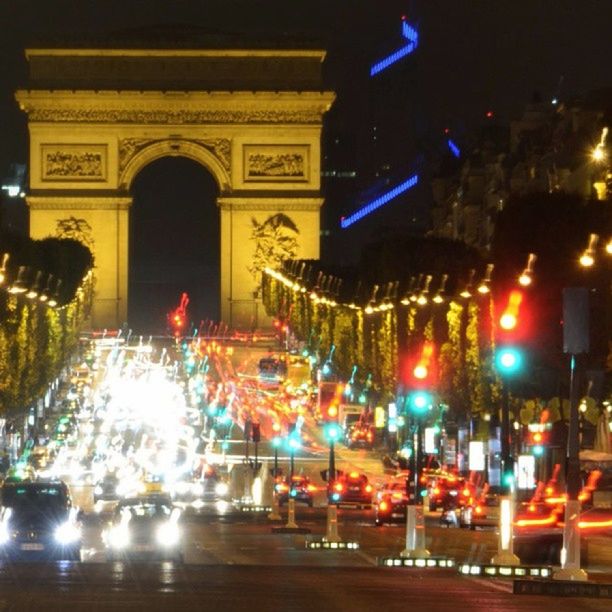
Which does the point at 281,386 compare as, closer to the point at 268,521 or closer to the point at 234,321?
the point at 234,321

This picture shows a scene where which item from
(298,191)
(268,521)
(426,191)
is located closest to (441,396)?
(268,521)

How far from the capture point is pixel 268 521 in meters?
54.0

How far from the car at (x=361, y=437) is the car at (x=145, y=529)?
43110mm

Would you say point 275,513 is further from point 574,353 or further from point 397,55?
point 397,55

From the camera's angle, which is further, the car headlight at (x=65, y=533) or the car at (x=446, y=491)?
the car at (x=446, y=491)

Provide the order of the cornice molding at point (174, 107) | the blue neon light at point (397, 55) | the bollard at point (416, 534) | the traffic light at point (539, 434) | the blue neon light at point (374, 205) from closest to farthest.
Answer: the bollard at point (416, 534), the traffic light at point (539, 434), the cornice molding at point (174, 107), the blue neon light at point (374, 205), the blue neon light at point (397, 55)

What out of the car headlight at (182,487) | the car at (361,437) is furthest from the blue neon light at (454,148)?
the car headlight at (182,487)

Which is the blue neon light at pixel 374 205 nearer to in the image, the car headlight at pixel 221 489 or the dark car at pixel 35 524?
the car headlight at pixel 221 489

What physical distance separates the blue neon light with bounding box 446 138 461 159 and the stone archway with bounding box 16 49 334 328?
2362cm

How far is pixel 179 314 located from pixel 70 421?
163 feet

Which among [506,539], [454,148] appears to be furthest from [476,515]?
[454,148]

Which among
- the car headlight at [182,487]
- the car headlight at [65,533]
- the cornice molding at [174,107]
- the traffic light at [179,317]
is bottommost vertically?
the car headlight at [65,533]

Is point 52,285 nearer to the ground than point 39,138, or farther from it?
nearer to the ground

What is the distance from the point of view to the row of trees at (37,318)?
6931 centimetres
